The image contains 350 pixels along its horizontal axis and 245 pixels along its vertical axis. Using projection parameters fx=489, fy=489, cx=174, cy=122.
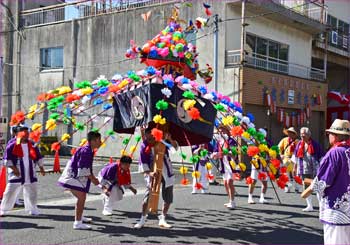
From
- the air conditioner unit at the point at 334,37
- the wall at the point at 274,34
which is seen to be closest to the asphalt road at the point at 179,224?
the wall at the point at 274,34

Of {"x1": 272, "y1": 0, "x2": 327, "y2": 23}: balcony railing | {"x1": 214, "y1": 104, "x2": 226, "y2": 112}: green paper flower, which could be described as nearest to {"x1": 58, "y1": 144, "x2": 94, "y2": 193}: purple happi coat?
{"x1": 214, "y1": 104, "x2": 226, "y2": 112}: green paper flower

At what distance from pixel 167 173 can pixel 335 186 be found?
131 inches

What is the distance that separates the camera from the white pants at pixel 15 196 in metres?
9.16

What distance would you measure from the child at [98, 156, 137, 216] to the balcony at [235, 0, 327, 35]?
13.3 m

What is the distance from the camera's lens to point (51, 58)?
2727 centimetres

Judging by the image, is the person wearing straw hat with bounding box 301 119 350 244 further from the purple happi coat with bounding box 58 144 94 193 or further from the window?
the window

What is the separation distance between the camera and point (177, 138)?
951cm

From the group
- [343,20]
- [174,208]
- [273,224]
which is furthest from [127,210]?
[343,20]

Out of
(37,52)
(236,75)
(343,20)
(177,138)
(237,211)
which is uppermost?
(343,20)

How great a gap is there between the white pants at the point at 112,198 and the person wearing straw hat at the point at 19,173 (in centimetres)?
130

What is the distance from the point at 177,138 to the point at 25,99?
812 inches

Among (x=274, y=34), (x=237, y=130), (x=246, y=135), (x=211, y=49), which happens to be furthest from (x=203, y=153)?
(x=274, y=34)

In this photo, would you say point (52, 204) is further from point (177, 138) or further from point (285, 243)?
point (285, 243)

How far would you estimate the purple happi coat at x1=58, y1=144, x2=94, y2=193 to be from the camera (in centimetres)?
787
